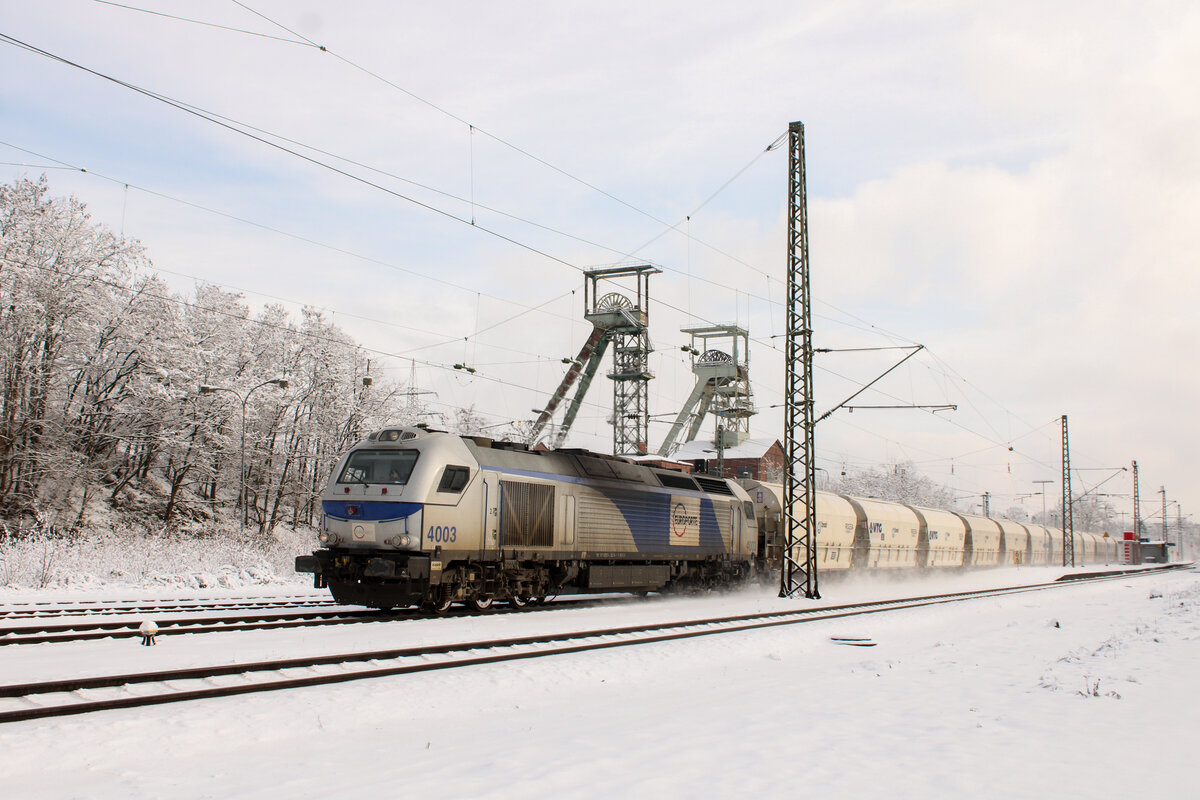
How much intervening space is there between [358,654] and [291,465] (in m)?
45.1

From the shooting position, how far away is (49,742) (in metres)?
7.19

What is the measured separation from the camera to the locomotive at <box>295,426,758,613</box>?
16328 millimetres

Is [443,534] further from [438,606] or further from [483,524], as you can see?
[438,606]

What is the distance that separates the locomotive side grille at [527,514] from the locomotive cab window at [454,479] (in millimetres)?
1171

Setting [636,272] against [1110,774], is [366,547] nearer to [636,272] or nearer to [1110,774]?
[1110,774]

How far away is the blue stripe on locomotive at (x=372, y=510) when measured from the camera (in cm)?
1630

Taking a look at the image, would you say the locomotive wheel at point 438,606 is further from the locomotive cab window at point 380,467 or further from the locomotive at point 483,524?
the locomotive cab window at point 380,467

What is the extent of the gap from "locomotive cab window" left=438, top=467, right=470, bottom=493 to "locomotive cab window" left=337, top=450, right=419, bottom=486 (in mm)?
664

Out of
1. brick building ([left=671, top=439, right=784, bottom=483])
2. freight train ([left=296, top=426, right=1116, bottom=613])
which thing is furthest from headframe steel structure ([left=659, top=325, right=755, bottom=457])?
freight train ([left=296, top=426, right=1116, bottom=613])

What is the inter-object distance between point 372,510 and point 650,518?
866 cm

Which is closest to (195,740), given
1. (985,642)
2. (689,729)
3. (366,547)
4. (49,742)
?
(49,742)

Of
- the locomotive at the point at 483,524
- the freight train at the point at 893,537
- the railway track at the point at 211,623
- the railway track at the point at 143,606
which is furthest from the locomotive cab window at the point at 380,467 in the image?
the freight train at the point at 893,537

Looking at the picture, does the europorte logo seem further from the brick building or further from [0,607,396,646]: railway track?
the brick building

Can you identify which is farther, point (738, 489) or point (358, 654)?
point (738, 489)
